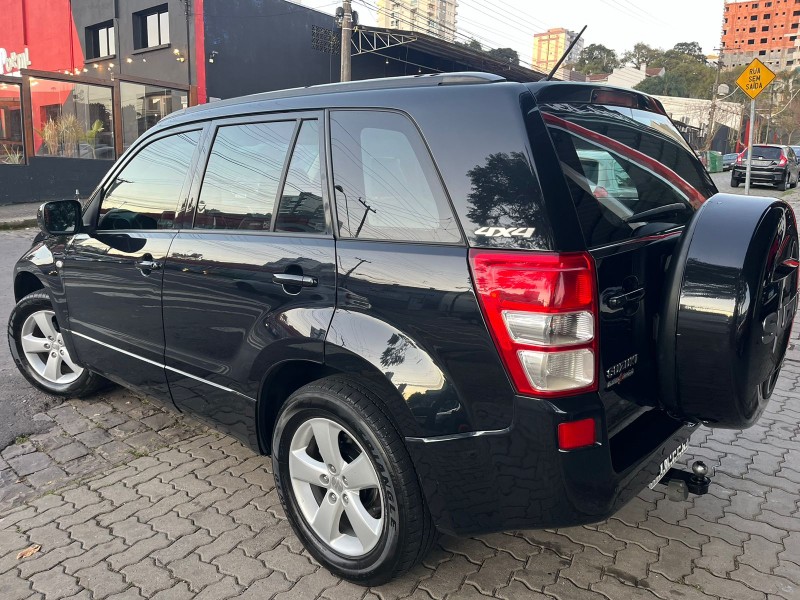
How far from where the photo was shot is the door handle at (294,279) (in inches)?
94.7

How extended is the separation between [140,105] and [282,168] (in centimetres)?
1888

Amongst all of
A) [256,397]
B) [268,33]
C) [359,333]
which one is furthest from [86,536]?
[268,33]

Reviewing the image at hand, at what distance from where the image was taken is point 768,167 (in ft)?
76.7

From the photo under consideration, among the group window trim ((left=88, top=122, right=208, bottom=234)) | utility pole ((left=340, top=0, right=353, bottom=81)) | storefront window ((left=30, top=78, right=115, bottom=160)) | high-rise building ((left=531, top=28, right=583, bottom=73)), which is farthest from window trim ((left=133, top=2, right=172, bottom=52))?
window trim ((left=88, top=122, right=208, bottom=234))

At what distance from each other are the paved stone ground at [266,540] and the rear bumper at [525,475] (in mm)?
521

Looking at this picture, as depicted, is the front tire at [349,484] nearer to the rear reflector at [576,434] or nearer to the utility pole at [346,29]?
the rear reflector at [576,434]

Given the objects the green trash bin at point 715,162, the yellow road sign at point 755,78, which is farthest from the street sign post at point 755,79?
the green trash bin at point 715,162

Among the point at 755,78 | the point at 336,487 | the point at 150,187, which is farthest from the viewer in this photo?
the point at 755,78

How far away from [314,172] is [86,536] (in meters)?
1.87

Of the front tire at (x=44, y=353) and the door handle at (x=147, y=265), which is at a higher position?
the door handle at (x=147, y=265)

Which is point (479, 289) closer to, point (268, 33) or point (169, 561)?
point (169, 561)

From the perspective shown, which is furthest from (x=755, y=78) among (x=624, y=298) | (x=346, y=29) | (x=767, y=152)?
(x=767, y=152)

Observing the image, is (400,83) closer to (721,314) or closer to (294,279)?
(294,279)

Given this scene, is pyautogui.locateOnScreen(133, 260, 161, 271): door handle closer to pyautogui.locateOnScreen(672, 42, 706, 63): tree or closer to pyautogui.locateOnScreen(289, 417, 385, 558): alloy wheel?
pyautogui.locateOnScreen(289, 417, 385, 558): alloy wheel
